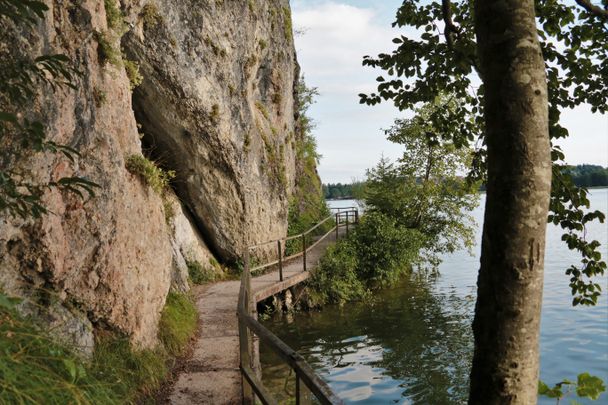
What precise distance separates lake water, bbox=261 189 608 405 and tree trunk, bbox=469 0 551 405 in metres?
6.80

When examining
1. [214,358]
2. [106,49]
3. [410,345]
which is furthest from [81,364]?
[410,345]

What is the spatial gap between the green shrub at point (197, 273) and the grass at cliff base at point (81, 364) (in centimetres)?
373

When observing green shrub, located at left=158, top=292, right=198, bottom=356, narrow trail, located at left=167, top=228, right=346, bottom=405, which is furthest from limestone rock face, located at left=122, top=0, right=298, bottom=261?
green shrub, located at left=158, top=292, right=198, bottom=356

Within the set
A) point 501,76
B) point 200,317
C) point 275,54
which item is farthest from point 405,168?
point 501,76

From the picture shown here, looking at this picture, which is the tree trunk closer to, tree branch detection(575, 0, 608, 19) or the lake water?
tree branch detection(575, 0, 608, 19)

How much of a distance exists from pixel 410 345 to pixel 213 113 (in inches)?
326

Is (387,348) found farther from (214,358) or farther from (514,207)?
(514,207)

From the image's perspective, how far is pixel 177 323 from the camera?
8.08 metres

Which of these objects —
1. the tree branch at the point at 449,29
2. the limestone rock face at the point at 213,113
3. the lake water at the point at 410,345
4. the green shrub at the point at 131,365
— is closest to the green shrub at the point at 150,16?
the limestone rock face at the point at 213,113

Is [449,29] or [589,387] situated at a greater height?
[449,29]

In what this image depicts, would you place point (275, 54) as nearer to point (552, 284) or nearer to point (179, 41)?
point (179, 41)

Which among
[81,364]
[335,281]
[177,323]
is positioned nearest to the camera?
[81,364]

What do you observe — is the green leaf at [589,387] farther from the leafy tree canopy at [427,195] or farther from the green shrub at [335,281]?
the leafy tree canopy at [427,195]

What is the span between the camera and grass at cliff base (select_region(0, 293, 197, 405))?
2492 millimetres
